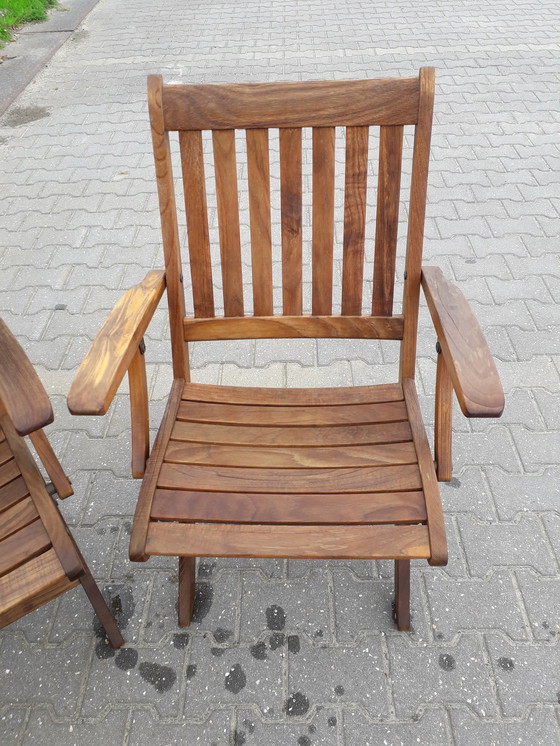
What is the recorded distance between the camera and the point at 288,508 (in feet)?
4.33

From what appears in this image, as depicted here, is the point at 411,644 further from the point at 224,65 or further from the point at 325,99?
the point at 224,65

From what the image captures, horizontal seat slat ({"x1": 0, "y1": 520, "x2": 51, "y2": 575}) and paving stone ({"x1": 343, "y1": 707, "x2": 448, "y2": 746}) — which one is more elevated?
horizontal seat slat ({"x1": 0, "y1": 520, "x2": 51, "y2": 575})

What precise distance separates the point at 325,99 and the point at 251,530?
1.02m

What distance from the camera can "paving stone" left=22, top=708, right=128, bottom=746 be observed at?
1.47 m

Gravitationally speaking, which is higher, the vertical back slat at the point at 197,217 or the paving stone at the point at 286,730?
the vertical back slat at the point at 197,217

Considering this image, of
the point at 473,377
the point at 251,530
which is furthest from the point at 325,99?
the point at 251,530

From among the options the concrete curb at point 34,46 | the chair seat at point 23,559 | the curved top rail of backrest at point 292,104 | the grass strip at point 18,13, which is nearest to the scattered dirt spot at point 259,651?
the chair seat at point 23,559

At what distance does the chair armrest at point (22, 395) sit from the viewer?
45.3 inches

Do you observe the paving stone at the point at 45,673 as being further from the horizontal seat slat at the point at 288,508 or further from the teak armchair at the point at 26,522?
the horizontal seat slat at the point at 288,508

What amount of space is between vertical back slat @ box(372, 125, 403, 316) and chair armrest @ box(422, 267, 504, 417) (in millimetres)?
110

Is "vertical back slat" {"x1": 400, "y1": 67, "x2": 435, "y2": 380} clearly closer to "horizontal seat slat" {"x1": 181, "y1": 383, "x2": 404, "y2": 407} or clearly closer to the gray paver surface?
"horizontal seat slat" {"x1": 181, "y1": 383, "x2": 404, "y2": 407}

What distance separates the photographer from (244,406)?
1600 millimetres

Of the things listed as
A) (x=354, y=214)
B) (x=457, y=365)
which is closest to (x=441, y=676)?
(x=457, y=365)

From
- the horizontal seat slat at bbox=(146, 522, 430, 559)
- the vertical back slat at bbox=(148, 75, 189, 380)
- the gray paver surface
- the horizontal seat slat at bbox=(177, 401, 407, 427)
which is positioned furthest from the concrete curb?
the horizontal seat slat at bbox=(146, 522, 430, 559)
